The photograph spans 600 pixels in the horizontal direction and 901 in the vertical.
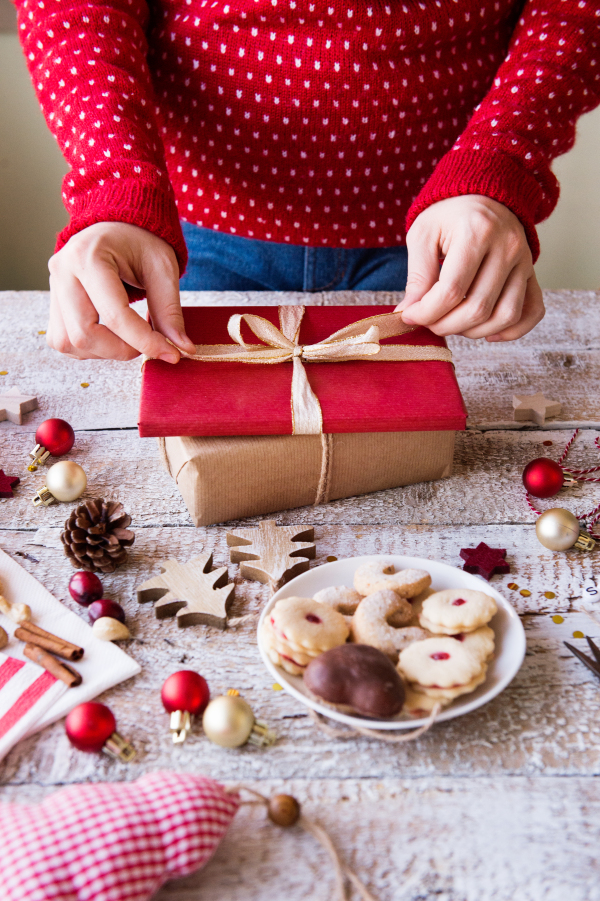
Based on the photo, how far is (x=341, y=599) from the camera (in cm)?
65

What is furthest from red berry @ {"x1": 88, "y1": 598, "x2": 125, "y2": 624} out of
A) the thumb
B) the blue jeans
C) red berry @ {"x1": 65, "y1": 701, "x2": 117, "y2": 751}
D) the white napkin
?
the blue jeans

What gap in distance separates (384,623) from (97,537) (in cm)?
32

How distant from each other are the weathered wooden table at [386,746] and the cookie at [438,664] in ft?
0.20

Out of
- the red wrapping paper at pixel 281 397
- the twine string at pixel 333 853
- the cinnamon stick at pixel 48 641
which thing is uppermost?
the red wrapping paper at pixel 281 397

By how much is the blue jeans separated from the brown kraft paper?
0.56 meters

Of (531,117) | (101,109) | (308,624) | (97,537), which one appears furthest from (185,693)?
(531,117)

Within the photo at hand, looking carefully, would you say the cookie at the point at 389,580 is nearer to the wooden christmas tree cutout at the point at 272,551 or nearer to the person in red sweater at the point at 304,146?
the wooden christmas tree cutout at the point at 272,551

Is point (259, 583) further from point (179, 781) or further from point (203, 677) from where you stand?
point (179, 781)

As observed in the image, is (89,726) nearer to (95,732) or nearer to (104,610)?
(95,732)

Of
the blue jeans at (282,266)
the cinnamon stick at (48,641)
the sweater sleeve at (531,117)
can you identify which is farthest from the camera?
the blue jeans at (282,266)

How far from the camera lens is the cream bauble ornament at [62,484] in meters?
0.83

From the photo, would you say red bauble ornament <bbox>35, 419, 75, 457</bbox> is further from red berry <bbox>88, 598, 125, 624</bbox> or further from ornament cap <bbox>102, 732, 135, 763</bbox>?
ornament cap <bbox>102, 732, 135, 763</bbox>

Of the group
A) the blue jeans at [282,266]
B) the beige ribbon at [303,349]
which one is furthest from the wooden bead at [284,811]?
the blue jeans at [282,266]

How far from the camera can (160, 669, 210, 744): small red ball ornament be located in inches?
22.9
